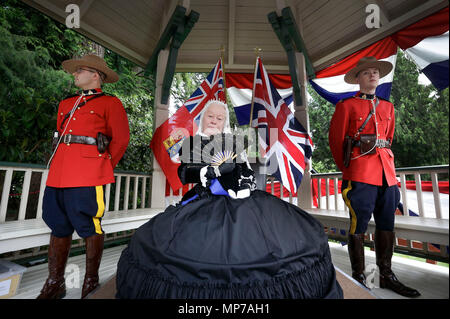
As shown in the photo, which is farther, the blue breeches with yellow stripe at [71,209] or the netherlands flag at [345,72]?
→ the netherlands flag at [345,72]

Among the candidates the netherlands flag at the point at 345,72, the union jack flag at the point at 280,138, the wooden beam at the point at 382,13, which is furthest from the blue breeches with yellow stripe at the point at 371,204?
the wooden beam at the point at 382,13

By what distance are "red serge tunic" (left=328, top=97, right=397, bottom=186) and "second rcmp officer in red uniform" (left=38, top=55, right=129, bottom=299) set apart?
1717 mm

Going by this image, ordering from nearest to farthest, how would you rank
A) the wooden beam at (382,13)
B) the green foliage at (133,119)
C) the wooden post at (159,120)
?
the wooden beam at (382,13), the wooden post at (159,120), the green foliage at (133,119)

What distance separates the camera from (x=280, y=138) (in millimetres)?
2605

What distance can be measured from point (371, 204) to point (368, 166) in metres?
0.26

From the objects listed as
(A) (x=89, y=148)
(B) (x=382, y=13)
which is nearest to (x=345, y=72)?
(B) (x=382, y=13)

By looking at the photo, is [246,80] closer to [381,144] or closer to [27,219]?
[381,144]

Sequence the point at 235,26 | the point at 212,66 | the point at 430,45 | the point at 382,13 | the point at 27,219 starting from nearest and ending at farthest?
the point at 430,45
the point at 27,219
the point at 382,13
the point at 235,26
the point at 212,66

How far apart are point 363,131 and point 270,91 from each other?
1.49 meters

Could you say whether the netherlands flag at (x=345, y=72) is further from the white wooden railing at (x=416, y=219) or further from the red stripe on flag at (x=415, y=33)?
the white wooden railing at (x=416, y=219)

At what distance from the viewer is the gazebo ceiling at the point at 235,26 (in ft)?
7.40

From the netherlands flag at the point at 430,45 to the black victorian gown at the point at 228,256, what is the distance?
744 millimetres
